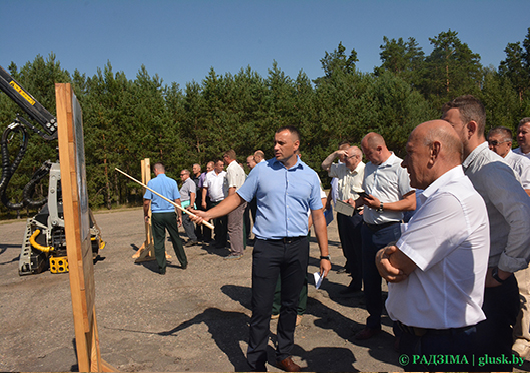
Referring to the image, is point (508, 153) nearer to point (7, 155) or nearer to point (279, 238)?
point (279, 238)

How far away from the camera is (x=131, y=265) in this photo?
26.7ft

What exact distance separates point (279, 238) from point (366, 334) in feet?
5.46

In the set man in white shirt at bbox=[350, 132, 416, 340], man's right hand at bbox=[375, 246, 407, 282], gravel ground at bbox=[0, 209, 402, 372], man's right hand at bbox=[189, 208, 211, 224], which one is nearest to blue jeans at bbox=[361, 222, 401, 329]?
man in white shirt at bbox=[350, 132, 416, 340]

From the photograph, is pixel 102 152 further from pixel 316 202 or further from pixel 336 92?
pixel 316 202

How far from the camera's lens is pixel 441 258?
1770 mm

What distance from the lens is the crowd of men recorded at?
179cm

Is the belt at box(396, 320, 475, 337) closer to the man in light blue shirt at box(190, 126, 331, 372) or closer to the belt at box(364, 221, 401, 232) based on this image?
the man in light blue shirt at box(190, 126, 331, 372)

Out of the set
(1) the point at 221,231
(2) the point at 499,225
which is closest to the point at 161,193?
(1) the point at 221,231

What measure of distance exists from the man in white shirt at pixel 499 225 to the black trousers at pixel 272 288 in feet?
5.30

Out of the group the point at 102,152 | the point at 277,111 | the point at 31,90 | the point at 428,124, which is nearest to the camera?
the point at 428,124

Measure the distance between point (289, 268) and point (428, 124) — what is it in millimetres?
2114

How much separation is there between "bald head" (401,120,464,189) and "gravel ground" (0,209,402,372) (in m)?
2.46

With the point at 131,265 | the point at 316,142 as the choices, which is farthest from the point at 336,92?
the point at 131,265

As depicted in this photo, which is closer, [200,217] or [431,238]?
[431,238]
